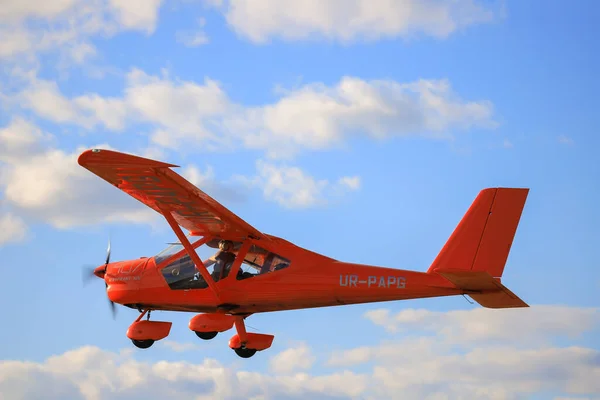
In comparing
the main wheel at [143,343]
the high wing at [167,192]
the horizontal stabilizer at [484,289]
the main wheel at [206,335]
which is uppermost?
the high wing at [167,192]

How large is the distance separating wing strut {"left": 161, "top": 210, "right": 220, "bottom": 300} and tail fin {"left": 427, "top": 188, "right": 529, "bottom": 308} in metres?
4.37

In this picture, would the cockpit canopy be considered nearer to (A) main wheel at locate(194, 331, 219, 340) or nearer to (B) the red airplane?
(B) the red airplane

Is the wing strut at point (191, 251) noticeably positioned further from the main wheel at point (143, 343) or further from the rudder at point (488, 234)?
the rudder at point (488, 234)

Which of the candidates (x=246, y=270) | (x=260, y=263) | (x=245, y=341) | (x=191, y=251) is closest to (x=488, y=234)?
(x=260, y=263)

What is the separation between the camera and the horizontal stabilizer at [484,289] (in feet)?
67.6

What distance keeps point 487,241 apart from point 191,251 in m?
5.91

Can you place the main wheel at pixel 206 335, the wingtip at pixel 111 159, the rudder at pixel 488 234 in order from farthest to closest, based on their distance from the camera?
the main wheel at pixel 206 335, the rudder at pixel 488 234, the wingtip at pixel 111 159

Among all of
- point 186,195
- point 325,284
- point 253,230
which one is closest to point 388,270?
point 325,284

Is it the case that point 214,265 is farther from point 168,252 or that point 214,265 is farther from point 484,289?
point 484,289

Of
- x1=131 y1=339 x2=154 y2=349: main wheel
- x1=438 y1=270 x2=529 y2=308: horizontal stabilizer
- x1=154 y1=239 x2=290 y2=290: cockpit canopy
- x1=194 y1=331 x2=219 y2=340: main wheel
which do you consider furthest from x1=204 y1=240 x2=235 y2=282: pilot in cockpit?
x1=438 y1=270 x2=529 y2=308: horizontal stabilizer

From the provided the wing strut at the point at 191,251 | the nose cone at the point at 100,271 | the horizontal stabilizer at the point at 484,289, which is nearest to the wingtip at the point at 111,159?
the wing strut at the point at 191,251

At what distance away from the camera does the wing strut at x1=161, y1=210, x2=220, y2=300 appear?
22.2m

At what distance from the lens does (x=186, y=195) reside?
2167cm

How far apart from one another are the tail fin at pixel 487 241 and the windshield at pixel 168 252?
17.5ft
